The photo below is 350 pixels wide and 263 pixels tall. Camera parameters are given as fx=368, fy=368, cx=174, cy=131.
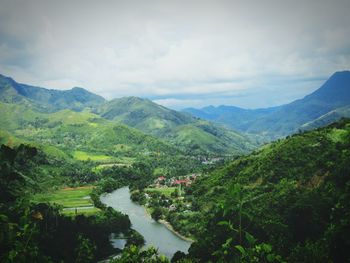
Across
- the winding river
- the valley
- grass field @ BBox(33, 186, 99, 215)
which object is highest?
the valley

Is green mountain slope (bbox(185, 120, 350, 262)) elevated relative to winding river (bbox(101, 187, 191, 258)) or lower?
elevated

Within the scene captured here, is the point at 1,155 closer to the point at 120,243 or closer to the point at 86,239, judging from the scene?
the point at 86,239

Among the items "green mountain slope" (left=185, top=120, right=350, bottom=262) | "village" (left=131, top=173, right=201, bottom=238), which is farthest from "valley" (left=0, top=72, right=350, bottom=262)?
"village" (left=131, top=173, right=201, bottom=238)

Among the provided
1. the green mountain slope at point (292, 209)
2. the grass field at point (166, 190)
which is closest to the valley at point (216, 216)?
the green mountain slope at point (292, 209)

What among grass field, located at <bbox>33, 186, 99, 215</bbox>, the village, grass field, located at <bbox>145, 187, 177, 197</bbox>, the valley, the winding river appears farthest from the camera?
grass field, located at <bbox>145, 187, 177, 197</bbox>

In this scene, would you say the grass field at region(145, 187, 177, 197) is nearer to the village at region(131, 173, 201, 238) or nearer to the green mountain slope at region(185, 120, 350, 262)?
the village at region(131, 173, 201, 238)

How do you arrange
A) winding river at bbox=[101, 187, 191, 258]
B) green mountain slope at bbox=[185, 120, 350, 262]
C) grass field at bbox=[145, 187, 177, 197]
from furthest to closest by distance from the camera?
grass field at bbox=[145, 187, 177, 197] < winding river at bbox=[101, 187, 191, 258] < green mountain slope at bbox=[185, 120, 350, 262]

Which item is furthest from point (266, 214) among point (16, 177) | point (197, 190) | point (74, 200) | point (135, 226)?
point (74, 200)

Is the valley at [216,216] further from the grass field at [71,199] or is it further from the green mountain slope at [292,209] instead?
the grass field at [71,199]
